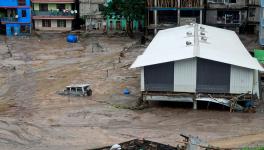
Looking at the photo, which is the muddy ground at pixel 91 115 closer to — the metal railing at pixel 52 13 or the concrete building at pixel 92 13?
the metal railing at pixel 52 13

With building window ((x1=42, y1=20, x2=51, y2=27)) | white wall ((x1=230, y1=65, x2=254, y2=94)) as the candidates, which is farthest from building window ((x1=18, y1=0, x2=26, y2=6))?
white wall ((x1=230, y1=65, x2=254, y2=94))

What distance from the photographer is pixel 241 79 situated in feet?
119

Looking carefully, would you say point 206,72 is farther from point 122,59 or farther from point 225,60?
point 122,59

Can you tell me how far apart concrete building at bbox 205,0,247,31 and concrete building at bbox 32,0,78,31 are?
→ 17852 millimetres

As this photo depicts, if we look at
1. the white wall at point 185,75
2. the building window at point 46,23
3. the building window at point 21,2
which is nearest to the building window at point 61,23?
the building window at point 46,23

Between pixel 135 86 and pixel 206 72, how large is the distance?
7.88 metres

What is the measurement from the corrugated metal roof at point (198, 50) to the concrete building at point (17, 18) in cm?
2782

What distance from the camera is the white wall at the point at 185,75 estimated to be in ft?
120

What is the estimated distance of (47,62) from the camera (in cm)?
5278

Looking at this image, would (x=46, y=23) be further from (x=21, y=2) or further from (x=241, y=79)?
(x=241, y=79)

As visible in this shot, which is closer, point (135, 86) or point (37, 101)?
point (37, 101)

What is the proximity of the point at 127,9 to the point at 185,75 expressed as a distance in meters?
27.8

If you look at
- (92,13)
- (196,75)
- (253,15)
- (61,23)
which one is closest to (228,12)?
(253,15)

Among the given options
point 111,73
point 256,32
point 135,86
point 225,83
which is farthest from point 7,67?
point 256,32
